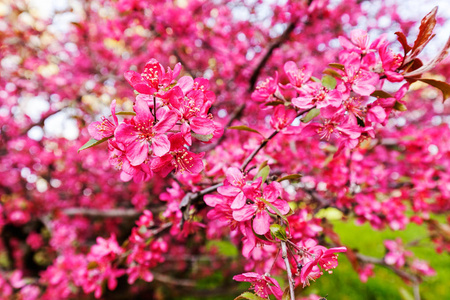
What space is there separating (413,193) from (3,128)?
5.11m

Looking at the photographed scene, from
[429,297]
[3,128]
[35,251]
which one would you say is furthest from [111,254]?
[429,297]

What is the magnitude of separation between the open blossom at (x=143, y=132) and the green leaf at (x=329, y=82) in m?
0.59

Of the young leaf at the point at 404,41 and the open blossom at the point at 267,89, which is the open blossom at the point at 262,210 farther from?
the young leaf at the point at 404,41

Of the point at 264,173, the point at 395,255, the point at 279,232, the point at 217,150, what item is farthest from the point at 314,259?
the point at 395,255

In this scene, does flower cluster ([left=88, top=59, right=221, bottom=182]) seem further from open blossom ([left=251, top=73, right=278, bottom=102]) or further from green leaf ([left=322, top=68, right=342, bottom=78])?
green leaf ([left=322, top=68, right=342, bottom=78])

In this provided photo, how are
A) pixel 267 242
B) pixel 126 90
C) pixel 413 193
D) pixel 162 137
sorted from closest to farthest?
pixel 162 137
pixel 267 242
pixel 413 193
pixel 126 90

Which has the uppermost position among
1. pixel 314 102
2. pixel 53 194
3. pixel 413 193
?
pixel 314 102

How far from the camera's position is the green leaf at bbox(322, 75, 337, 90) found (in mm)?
1030

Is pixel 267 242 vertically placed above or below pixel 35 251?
above

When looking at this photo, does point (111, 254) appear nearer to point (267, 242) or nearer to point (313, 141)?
point (267, 242)

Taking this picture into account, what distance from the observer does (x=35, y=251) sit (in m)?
3.93

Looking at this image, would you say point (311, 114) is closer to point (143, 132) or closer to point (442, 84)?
point (442, 84)

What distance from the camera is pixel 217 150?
1.77 m

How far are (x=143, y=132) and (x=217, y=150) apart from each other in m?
0.90
